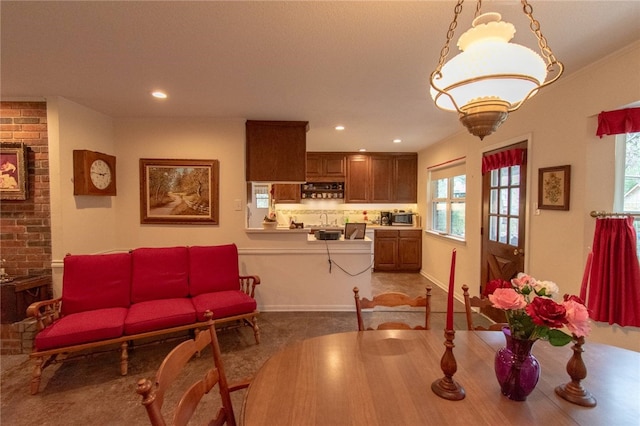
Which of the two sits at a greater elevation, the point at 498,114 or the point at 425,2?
the point at 425,2

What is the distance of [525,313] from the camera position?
100cm

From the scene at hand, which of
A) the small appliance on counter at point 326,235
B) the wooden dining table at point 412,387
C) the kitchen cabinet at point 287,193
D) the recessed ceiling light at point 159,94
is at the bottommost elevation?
the wooden dining table at point 412,387

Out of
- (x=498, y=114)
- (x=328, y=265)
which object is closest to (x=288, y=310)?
(x=328, y=265)

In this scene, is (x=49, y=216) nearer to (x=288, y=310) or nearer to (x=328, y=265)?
(x=288, y=310)

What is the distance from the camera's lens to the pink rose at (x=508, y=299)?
98 centimetres

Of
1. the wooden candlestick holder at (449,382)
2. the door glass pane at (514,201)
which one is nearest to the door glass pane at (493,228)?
the door glass pane at (514,201)

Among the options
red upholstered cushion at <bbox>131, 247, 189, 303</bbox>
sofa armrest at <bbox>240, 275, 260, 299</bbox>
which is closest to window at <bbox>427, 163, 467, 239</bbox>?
sofa armrest at <bbox>240, 275, 260, 299</bbox>

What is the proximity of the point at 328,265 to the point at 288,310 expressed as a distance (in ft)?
2.53

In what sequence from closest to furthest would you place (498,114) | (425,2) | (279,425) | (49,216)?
(279,425) < (498,114) < (425,2) < (49,216)

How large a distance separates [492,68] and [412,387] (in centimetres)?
121

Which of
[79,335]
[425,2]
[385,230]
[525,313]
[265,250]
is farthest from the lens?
[385,230]

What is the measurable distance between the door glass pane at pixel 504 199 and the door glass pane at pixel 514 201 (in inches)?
3.5

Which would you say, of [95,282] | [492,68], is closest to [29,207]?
[95,282]

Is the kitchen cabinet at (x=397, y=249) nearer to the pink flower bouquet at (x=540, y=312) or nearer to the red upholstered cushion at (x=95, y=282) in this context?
the red upholstered cushion at (x=95, y=282)
